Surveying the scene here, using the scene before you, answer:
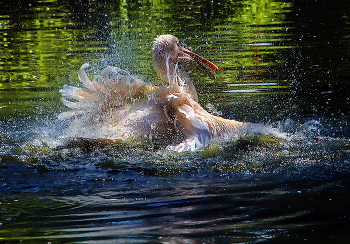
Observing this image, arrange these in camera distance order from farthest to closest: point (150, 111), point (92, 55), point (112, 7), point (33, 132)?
point (112, 7)
point (92, 55)
point (33, 132)
point (150, 111)

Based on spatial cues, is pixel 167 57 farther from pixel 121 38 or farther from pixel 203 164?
pixel 121 38

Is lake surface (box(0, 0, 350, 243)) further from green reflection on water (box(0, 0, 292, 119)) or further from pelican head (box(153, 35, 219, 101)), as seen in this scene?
pelican head (box(153, 35, 219, 101))

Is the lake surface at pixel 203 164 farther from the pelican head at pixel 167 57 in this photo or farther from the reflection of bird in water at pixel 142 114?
the pelican head at pixel 167 57

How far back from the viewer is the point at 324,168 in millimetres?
4938

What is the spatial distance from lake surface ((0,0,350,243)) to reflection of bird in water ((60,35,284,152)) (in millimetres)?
192

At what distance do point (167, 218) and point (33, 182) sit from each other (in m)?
1.58

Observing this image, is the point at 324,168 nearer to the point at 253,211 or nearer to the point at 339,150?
the point at 339,150

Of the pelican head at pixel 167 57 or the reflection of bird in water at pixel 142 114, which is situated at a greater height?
the pelican head at pixel 167 57

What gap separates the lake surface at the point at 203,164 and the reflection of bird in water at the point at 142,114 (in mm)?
192

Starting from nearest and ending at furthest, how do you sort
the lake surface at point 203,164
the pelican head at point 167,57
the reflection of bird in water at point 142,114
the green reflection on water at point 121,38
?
the lake surface at point 203,164 < the reflection of bird in water at point 142,114 < the pelican head at point 167,57 < the green reflection on water at point 121,38

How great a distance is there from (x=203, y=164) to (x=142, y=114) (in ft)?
3.24

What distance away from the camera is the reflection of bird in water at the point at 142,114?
223 inches

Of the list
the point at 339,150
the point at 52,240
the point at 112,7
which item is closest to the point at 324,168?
the point at 339,150

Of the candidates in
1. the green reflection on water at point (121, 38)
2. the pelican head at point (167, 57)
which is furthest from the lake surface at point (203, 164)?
the pelican head at point (167, 57)
